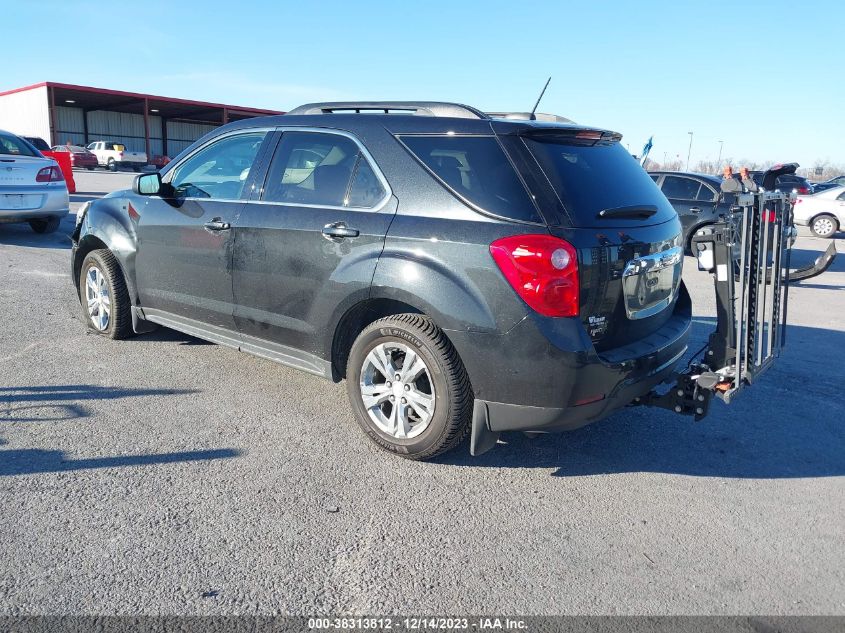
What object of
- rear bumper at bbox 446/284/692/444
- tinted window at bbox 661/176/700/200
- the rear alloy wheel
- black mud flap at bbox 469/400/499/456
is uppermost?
tinted window at bbox 661/176/700/200

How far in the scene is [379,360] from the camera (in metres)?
3.86

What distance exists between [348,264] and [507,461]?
1423 millimetres

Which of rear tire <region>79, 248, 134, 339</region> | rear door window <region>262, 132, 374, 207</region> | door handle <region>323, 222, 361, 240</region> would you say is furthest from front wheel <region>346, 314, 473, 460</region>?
rear tire <region>79, 248, 134, 339</region>

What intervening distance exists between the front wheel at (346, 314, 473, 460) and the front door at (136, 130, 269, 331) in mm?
1255

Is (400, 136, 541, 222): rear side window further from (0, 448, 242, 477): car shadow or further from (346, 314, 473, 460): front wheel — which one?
(0, 448, 242, 477): car shadow

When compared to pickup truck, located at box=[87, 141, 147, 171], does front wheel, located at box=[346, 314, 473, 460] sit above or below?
below

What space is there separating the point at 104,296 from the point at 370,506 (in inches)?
139

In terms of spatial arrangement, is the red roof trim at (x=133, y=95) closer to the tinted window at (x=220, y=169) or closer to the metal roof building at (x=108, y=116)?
the metal roof building at (x=108, y=116)

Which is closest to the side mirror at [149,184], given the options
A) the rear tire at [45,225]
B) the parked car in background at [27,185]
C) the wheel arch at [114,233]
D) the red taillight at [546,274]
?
the wheel arch at [114,233]

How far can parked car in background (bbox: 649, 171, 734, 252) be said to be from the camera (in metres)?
12.3

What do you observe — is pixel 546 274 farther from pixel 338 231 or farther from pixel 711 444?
pixel 711 444

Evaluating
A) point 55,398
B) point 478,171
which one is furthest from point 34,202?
point 478,171

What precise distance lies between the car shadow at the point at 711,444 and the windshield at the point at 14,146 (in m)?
9.85

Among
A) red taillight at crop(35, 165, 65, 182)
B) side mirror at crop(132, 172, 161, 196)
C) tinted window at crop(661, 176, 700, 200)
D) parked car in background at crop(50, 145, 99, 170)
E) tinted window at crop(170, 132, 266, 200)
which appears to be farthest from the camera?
parked car in background at crop(50, 145, 99, 170)
